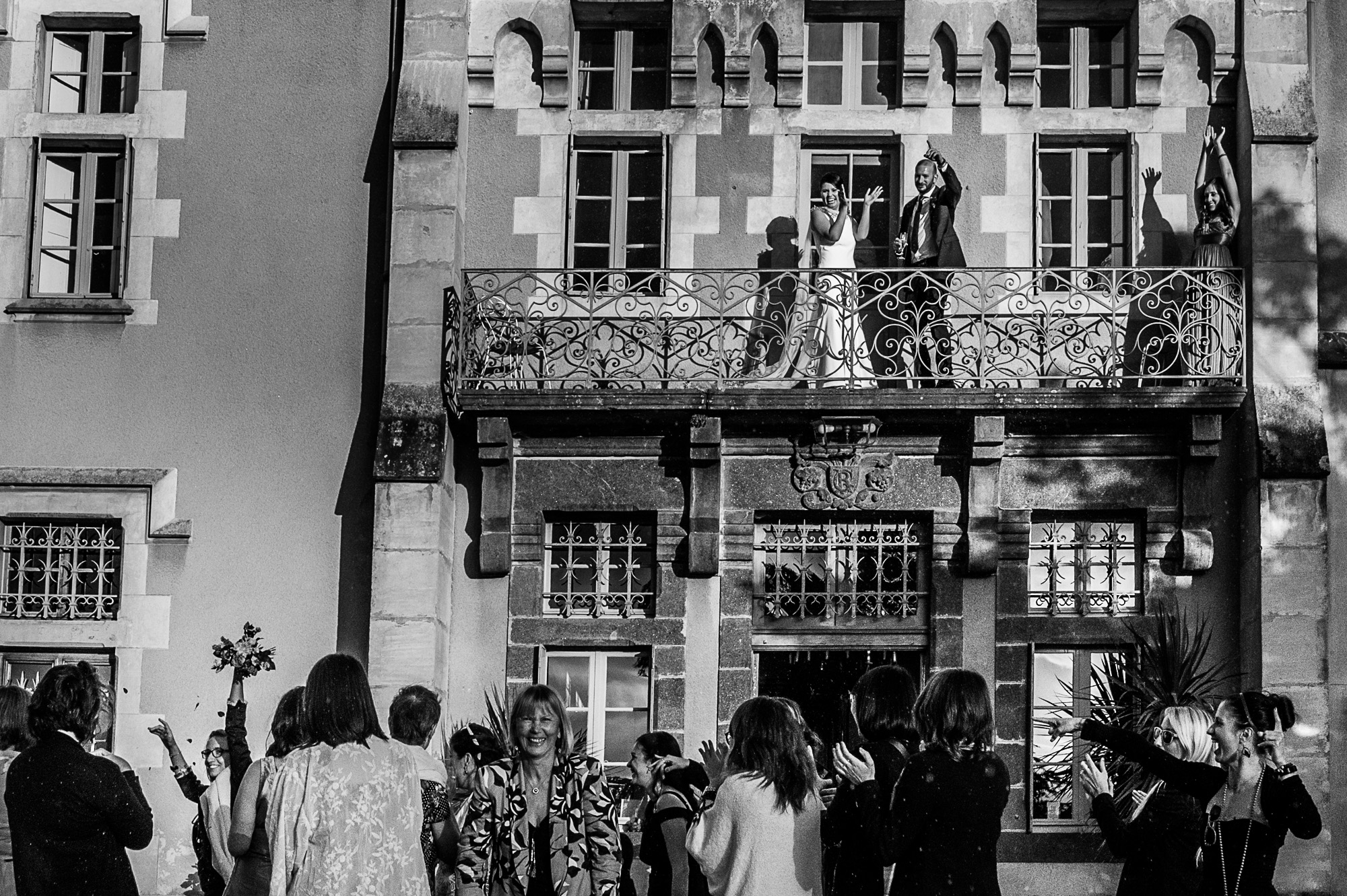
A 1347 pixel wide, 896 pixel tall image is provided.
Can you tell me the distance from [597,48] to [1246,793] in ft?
32.1

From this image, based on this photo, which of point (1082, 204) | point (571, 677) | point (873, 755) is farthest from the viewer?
point (1082, 204)

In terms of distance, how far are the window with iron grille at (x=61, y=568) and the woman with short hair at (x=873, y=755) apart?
8756 millimetres

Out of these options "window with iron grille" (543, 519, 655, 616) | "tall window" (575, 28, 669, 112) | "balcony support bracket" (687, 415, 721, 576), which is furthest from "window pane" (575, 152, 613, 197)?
"window with iron grille" (543, 519, 655, 616)

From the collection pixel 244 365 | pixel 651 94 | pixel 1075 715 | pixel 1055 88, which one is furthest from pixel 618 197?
pixel 1075 715

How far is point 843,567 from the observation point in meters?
14.6

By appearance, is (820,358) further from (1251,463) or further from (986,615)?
(1251,463)

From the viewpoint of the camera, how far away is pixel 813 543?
1458 centimetres

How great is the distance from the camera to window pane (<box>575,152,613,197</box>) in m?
15.3

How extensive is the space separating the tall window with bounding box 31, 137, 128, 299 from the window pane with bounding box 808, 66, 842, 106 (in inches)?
213

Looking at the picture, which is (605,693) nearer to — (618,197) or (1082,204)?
(618,197)

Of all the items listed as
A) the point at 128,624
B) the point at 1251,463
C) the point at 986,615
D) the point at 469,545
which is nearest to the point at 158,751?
the point at 128,624

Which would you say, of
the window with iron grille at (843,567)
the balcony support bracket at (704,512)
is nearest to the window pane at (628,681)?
the balcony support bracket at (704,512)

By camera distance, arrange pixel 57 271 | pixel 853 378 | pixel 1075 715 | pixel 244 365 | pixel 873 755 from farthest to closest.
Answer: pixel 57 271 < pixel 244 365 < pixel 1075 715 < pixel 853 378 < pixel 873 755

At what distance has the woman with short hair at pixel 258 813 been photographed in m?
6.80
